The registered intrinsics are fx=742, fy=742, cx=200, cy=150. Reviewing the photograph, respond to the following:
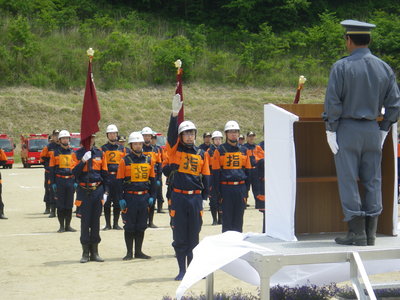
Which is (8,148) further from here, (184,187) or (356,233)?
(356,233)

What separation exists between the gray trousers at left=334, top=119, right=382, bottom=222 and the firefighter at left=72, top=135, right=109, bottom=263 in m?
6.97

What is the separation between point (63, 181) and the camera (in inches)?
685

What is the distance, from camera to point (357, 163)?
22.6ft

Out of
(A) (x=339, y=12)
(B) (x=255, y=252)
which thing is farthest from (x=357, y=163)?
(A) (x=339, y=12)

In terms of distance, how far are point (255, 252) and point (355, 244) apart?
1006 mm

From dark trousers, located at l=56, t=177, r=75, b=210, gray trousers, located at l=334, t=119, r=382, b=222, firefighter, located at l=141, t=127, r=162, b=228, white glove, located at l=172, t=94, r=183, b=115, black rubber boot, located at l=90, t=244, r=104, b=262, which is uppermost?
white glove, located at l=172, t=94, r=183, b=115

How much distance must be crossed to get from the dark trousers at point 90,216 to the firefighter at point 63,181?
353 cm

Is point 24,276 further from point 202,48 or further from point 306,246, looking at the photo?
point 202,48

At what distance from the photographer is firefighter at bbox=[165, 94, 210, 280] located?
10891mm

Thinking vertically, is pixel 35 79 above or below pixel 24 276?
A: above

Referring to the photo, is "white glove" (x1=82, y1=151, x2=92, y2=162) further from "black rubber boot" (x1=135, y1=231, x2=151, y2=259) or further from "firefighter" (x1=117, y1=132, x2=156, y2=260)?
"black rubber boot" (x1=135, y1=231, x2=151, y2=259)

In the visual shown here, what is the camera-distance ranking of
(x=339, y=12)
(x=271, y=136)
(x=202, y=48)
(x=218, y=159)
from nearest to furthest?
1. (x=271, y=136)
2. (x=218, y=159)
3. (x=202, y=48)
4. (x=339, y=12)

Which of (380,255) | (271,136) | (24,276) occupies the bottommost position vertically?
(24,276)

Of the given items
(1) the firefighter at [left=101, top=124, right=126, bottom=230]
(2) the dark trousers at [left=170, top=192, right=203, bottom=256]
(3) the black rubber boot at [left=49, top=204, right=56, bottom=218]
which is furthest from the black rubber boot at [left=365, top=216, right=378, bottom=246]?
(3) the black rubber boot at [left=49, top=204, right=56, bottom=218]
